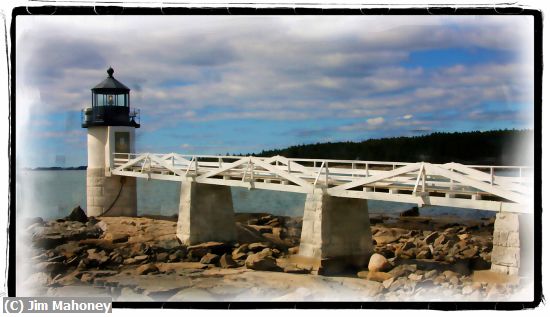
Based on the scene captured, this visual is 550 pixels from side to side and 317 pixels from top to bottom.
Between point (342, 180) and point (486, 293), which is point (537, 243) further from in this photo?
point (342, 180)

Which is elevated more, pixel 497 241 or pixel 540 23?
pixel 540 23

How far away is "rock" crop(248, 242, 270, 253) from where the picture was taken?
45.5 ft

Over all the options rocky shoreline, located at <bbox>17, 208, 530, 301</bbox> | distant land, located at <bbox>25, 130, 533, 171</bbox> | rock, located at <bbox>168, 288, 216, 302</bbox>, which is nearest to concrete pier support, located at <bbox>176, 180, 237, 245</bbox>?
rocky shoreline, located at <bbox>17, 208, 530, 301</bbox>

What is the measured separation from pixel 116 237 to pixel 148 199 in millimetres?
2009

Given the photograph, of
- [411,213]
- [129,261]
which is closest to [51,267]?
[129,261]

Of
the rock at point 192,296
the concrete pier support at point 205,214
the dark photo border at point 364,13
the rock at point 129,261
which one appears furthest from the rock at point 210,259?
the dark photo border at point 364,13

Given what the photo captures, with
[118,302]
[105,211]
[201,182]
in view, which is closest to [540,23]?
[118,302]

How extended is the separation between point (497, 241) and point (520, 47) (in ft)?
9.03

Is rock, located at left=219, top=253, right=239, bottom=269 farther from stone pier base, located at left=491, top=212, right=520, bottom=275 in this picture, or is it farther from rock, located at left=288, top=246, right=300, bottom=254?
stone pier base, located at left=491, top=212, right=520, bottom=275

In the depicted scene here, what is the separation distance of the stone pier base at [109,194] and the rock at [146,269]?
2.73 metres

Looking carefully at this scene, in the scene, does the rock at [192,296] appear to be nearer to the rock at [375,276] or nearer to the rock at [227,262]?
the rock at [227,262]

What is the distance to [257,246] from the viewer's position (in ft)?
46.1

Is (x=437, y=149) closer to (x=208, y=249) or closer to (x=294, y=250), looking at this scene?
(x=294, y=250)

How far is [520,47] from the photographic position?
10.1 metres
